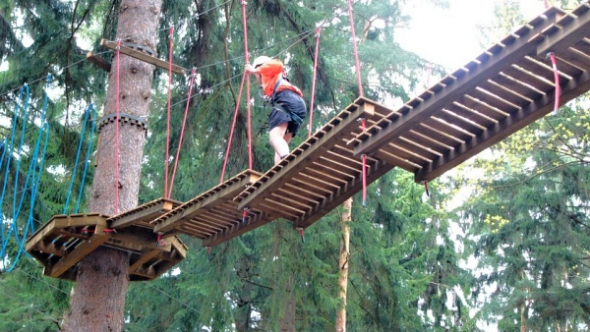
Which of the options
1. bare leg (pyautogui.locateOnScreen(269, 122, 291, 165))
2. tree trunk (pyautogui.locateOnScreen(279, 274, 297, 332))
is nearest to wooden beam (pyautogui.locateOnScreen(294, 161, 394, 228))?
bare leg (pyautogui.locateOnScreen(269, 122, 291, 165))

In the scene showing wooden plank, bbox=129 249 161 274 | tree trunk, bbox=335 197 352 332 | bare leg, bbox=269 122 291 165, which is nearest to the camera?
bare leg, bbox=269 122 291 165

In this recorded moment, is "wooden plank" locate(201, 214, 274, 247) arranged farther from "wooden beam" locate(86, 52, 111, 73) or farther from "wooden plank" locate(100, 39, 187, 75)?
"wooden beam" locate(86, 52, 111, 73)

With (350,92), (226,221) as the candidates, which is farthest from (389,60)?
(226,221)

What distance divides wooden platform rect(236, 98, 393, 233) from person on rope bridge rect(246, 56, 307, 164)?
60 cm

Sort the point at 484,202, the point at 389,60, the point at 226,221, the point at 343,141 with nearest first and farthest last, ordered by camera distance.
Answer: the point at 343,141 < the point at 226,221 < the point at 389,60 < the point at 484,202

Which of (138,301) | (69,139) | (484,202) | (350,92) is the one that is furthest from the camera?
(484,202)

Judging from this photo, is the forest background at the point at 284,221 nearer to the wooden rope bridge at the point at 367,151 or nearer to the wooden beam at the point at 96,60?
the wooden beam at the point at 96,60

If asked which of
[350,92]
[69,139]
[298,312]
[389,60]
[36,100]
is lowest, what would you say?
[298,312]

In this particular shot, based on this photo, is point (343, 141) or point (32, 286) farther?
point (32, 286)

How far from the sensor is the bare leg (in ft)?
19.7

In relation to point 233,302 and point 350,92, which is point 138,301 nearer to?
point 233,302

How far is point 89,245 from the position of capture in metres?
6.02

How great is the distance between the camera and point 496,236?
48.6 feet

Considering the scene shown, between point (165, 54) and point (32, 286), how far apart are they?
366cm
